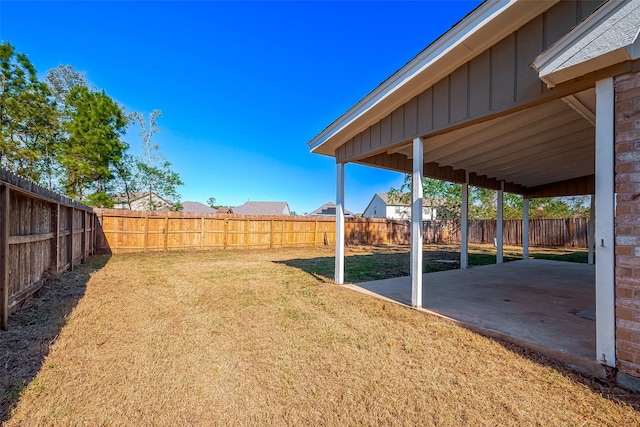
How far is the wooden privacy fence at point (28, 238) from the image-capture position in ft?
10.3

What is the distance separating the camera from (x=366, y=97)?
4.16 meters

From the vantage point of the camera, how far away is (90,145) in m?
15.7

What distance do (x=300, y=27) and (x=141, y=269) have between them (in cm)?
922

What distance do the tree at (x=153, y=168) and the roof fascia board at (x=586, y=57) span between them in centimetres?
2140

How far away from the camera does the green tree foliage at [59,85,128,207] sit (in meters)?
15.4

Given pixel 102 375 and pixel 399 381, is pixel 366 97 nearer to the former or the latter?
pixel 399 381

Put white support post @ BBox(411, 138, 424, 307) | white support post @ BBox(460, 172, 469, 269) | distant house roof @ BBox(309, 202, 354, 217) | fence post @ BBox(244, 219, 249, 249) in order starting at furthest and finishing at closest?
distant house roof @ BBox(309, 202, 354, 217)
fence post @ BBox(244, 219, 249, 249)
white support post @ BBox(460, 172, 469, 269)
white support post @ BBox(411, 138, 424, 307)

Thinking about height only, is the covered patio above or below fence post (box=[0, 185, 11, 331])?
above

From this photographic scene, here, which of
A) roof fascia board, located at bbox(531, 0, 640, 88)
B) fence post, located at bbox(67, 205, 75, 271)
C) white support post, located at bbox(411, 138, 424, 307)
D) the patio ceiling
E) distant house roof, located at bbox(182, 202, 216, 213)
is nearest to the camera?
roof fascia board, located at bbox(531, 0, 640, 88)

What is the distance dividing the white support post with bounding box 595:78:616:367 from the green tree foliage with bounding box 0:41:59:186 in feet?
71.4

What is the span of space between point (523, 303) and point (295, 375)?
378 cm

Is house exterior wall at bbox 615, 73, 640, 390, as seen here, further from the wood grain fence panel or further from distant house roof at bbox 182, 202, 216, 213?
distant house roof at bbox 182, 202, 216, 213

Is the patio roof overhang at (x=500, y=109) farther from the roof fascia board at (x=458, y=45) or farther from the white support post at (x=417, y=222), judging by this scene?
the white support post at (x=417, y=222)

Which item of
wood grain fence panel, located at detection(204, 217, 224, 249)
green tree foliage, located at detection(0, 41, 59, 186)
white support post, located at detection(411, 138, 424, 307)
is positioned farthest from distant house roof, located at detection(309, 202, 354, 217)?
white support post, located at detection(411, 138, 424, 307)
